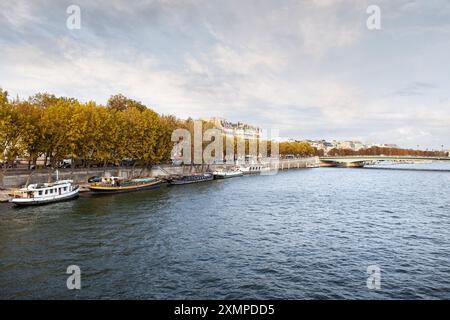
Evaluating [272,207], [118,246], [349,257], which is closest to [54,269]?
[118,246]

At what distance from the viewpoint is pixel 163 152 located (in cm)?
7856

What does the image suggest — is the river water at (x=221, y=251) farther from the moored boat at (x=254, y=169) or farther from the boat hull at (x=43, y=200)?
the moored boat at (x=254, y=169)

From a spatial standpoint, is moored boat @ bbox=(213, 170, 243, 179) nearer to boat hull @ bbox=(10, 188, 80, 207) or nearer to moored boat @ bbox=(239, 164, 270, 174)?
moored boat @ bbox=(239, 164, 270, 174)

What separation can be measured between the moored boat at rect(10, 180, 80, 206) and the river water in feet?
5.49

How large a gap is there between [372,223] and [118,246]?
1071 inches

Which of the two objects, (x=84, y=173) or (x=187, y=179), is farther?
(x=187, y=179)

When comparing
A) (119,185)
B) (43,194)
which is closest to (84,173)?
(119,185)

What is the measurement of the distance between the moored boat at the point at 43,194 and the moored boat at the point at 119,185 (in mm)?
5134

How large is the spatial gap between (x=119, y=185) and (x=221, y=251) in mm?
38167

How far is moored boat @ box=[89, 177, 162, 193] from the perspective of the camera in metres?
55.8

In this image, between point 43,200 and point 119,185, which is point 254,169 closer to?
point 119,185

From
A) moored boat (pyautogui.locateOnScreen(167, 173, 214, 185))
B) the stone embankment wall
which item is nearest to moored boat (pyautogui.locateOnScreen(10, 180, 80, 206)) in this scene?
the stone embankment wall

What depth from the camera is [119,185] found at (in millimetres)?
59656

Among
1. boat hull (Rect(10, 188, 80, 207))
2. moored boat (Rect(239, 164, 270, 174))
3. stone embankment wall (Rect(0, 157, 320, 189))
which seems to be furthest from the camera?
moored boat (Rect(239, 164, 270, 174))
